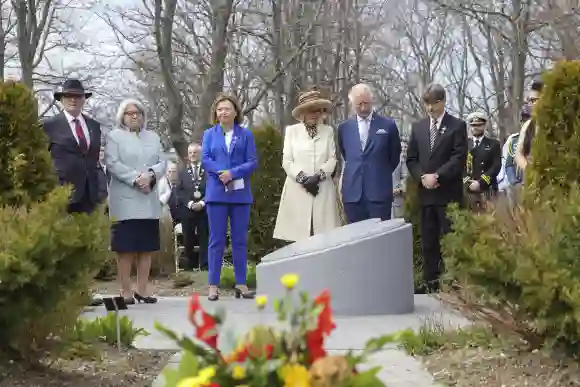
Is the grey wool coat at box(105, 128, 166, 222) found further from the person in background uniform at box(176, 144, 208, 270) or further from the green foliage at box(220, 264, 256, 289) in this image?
the person in background uniform at box(176, 144, 208, 270)

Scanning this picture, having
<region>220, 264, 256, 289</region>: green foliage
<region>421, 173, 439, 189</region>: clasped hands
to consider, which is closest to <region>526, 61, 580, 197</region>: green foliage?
<region>421, 173, 439, 189</region>: clasped hands

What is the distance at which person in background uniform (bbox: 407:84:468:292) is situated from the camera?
27.8 feet

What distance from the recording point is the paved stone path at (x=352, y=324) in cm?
489

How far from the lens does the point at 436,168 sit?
28.1ft

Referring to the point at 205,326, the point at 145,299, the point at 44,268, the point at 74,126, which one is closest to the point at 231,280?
the point at 145,299

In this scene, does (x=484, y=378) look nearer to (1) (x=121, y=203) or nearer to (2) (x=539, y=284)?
(2) (x=539, y=284)

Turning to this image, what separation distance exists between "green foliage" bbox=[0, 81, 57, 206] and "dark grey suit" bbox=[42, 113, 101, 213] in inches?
44.8

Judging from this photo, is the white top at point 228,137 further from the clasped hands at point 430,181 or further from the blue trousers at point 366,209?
the clasped hands at point 430,181

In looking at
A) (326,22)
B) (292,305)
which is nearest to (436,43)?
(326,22)

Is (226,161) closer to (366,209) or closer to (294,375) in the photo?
(366,209)

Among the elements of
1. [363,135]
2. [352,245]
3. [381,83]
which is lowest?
[352,245]

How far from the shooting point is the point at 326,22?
22.2m

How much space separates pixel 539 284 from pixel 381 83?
1267 inches

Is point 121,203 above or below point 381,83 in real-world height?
below
